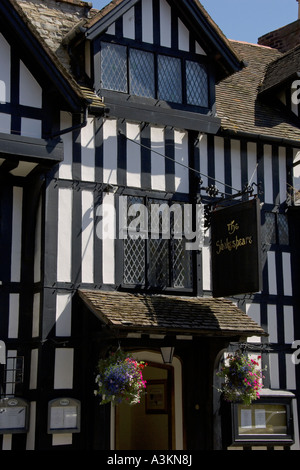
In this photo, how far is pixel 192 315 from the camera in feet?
36.2

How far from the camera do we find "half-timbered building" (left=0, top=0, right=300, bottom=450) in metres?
10.6

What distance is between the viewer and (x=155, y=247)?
38.6 ft

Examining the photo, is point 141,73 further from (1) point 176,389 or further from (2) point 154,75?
(1) point 176,389

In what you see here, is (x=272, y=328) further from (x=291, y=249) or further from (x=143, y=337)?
(x=143, y=337)

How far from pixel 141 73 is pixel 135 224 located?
2439 mm

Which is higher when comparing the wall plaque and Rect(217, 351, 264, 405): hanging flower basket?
Rect(217, 351, 264, 405): hanging flower basket

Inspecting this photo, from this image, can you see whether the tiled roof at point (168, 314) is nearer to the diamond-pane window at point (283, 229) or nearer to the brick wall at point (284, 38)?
the diamond-pane window at point (283, 229)

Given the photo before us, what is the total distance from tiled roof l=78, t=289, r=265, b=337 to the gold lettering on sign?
3.02 feet

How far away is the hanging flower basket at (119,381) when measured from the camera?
999 cm

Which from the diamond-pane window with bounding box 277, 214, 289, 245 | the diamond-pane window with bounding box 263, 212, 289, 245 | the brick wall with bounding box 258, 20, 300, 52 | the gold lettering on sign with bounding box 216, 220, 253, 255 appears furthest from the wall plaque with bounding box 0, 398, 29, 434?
the brick wall with bounding box 258, 20, 300, 52

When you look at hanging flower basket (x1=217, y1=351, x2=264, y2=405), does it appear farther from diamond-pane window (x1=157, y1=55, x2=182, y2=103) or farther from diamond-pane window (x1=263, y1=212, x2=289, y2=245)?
diamond-pane window (x1=157, y1=55, x2=182, y2=103)

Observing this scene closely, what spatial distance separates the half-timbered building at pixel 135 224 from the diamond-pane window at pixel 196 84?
Result: 2 cm

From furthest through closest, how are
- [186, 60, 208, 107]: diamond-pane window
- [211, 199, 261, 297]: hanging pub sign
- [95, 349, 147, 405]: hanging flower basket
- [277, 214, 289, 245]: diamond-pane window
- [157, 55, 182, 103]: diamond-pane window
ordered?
1. [277, 214, 289, 245]: diamond-pane window
2. [186, 60, 208, 107]: diamond-pane window
3. [157, 55, 182, 103]: diamond-pane window
4. [211, 199, 261, 297]: hanging pub sign
5. [95, 349, 147, 405]: hanging flower basket
